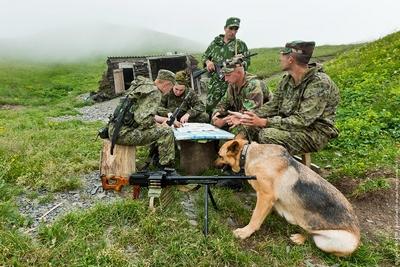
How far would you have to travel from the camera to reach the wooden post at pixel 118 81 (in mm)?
23834

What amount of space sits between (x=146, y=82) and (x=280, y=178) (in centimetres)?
290

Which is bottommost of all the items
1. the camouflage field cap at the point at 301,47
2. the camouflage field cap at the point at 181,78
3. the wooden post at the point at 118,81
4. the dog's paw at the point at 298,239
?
the wooden post at the point at 118,81

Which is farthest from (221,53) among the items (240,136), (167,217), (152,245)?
(152,245)

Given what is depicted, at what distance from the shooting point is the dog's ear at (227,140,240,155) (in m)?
5.97

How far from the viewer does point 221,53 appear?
9.87 metres

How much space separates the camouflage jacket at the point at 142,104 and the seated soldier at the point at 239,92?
1676 mm

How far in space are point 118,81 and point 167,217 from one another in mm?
19252

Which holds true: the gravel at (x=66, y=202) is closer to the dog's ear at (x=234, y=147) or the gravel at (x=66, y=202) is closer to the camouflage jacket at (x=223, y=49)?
the dog's ear at (x=234, y=147)

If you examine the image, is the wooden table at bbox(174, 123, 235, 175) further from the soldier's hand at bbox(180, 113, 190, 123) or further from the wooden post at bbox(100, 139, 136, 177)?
the wooden post at bbox(100, 139, 136, 177)

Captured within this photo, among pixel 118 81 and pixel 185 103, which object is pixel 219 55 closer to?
pixel 185 103

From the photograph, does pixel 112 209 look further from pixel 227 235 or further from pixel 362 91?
pixel 362 91

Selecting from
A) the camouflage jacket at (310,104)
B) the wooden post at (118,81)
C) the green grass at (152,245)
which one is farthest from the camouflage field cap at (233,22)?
the wooden post at (118,81)

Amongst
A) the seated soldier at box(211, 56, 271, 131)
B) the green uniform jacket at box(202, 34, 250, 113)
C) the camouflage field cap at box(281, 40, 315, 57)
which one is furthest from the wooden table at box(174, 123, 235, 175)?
the camouflage field cap at box(281, 40, 315, 57)

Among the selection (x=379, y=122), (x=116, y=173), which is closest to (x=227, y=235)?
(x=116, y=173)
